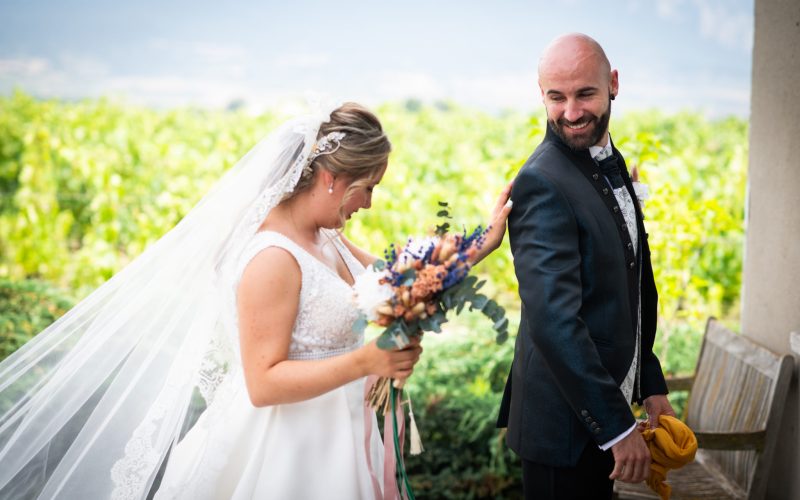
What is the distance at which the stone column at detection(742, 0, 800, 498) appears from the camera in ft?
9.89

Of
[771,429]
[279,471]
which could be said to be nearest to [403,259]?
[279,471]

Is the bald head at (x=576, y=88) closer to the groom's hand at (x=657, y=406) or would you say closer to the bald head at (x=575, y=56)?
the bald head at (x=575, y=56)

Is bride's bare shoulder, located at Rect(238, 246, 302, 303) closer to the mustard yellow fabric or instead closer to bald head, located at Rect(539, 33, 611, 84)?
bald head, located at Rect(539, 33, 611, 84)

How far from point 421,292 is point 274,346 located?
544 mm

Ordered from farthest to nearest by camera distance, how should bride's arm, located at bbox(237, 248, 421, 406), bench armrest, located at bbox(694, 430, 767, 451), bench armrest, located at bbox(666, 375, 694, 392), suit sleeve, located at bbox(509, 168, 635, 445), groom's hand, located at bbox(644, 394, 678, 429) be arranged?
bench armrest, located at bbox(666, 375, 694, 392) → bench armrest, located at bbox(694, 430, 767, 451) → groom's hand, located at bbox(644, 394, 678, 429) → bride's arm, located at bbox(237, 248, 421, 406) → suit sleeve, located at bbox(509, 168, 635, 445)

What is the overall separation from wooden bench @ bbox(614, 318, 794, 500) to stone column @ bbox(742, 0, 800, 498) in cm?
12

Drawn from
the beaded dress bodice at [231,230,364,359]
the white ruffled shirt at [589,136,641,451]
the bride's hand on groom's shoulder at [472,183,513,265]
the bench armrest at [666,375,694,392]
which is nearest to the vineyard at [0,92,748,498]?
the bride's hand on groom's shoulder at [472,183,513,265]

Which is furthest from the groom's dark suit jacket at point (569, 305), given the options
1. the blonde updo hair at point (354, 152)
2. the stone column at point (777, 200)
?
the stone column at point (777, 200)

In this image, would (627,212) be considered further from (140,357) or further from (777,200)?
(140,357)

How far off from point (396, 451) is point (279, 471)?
38 centimetres

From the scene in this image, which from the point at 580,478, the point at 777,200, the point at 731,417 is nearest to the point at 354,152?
the point at 580,478

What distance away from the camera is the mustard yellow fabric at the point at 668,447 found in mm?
2145

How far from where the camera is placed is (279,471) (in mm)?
2275

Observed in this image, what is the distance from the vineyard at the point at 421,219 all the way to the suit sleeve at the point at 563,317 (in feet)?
1.66
